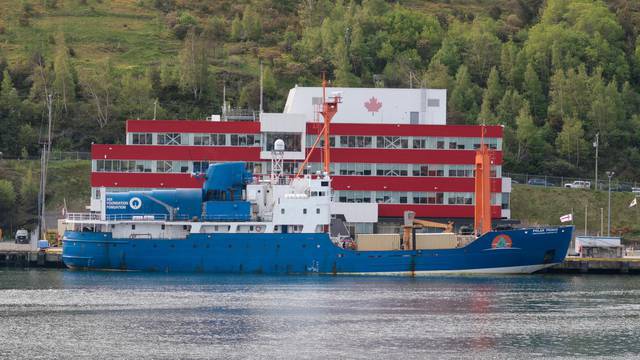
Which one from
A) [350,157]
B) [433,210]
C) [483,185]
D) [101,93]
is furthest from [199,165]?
[101,93]

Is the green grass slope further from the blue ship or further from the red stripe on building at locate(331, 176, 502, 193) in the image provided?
the blue ship

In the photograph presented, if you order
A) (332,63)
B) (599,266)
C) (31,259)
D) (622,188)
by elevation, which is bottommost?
(31,259)

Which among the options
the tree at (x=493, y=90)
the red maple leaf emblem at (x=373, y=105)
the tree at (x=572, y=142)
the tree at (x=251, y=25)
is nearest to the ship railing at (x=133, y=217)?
the red maple leaf emblem at (x=373, y=105)

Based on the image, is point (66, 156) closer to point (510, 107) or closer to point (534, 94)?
point (510, 107)

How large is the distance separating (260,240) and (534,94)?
6743 cm

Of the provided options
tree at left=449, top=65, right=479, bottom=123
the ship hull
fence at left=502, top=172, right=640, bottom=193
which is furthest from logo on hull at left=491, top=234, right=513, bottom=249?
tree at left=449, top=65, right=479, bottom=123

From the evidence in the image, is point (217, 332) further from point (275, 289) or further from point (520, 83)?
point (520, 83)

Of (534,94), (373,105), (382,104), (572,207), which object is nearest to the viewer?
(373,105)

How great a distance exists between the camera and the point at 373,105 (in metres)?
121

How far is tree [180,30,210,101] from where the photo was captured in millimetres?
151250

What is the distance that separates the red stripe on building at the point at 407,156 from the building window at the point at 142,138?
48.8 feet

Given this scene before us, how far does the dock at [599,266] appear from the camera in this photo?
343 ft

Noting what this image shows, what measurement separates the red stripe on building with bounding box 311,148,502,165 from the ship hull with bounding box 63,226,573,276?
1915 cm

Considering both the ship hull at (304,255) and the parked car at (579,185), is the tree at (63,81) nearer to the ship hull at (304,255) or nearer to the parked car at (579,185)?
the ship hull at (304,255)
